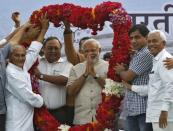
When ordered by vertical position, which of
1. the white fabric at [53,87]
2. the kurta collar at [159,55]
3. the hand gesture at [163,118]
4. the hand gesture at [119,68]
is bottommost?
the hand gesture at [163,118]

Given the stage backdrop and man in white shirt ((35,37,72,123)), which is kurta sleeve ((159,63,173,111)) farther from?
the stage backdrop

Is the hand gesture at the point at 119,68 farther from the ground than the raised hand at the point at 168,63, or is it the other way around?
the raised hand at the point at 168,63

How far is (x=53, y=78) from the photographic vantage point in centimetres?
638

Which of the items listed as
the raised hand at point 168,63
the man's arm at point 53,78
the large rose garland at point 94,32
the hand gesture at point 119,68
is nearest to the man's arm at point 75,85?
the man's arm at point 53,78

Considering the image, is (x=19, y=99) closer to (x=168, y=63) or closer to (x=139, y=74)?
(x=139, y=74)

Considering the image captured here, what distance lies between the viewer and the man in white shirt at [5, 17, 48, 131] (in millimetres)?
5926

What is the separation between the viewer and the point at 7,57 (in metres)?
6.02

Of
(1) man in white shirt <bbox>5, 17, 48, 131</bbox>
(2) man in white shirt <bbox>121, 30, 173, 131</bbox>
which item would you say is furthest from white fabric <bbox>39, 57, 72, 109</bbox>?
(2) man in white shirt <bbox>121, 30, 173, 131</bbox>

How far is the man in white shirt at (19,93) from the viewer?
5926 mm

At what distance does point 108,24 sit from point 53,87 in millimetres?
3212

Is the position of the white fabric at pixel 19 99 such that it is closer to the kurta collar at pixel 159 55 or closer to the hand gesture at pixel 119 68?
the hand gesture at pixel 119 68

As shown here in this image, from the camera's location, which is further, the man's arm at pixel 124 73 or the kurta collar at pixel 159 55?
the man's arm at pixel 124 73

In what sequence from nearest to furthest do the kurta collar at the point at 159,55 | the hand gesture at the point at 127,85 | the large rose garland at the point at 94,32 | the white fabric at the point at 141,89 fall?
1. the kurta collar at the point at 159,55
2. the white fabric at the point at 141,89
3. the hand gesture at the point at 127,85
4. the large rose garland at the point at 94,32

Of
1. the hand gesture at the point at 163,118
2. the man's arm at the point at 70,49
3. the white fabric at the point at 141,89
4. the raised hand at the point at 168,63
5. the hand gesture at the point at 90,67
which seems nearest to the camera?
the hand gesture at the point at 163,118
